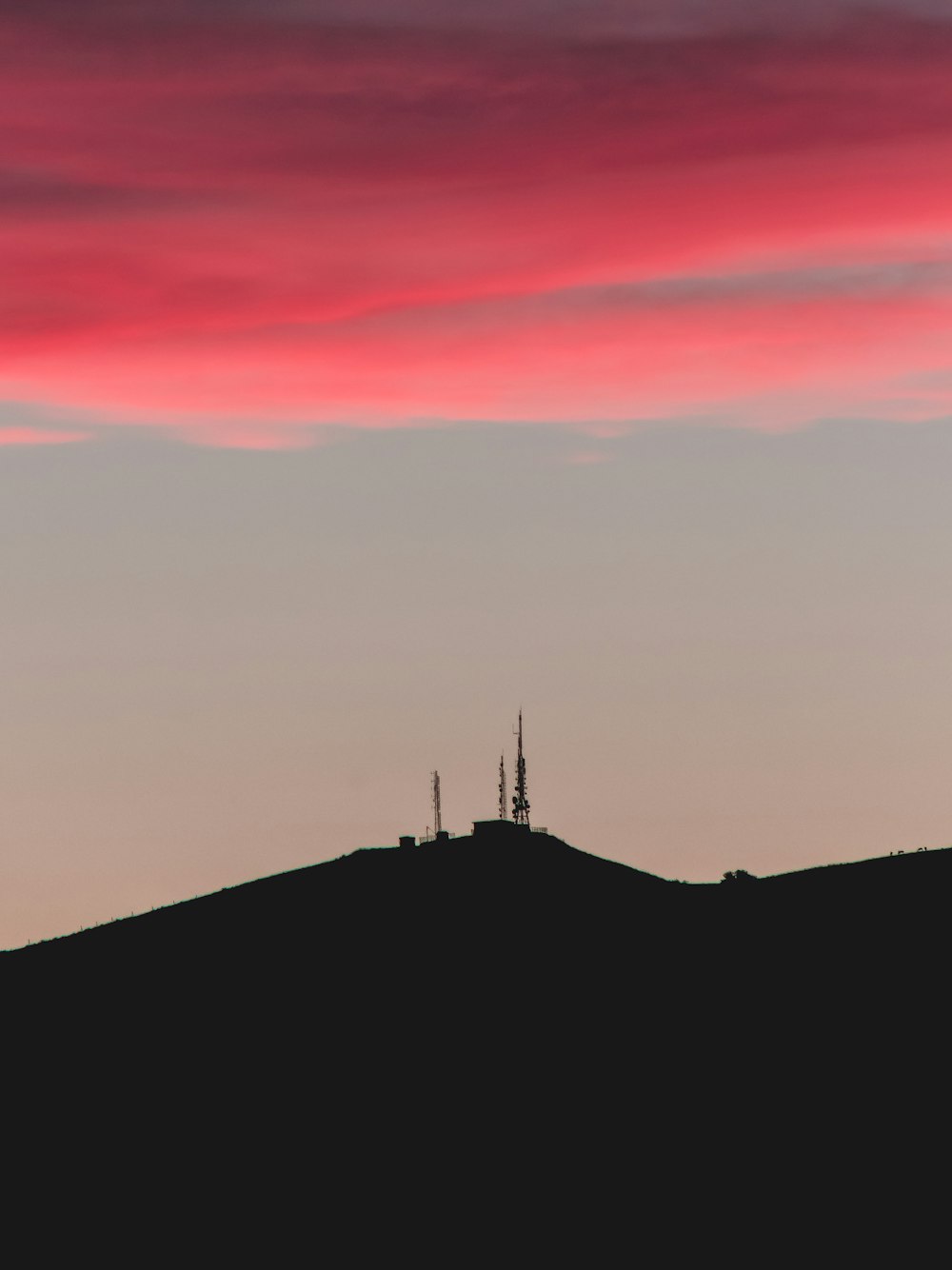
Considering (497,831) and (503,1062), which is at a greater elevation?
(497,831)

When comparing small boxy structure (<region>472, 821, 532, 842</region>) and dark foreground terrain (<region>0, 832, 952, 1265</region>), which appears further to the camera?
small boxy structure (<region>472, 821, 532, 842</region>)

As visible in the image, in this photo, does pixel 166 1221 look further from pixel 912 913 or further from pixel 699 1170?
pixel 912 913

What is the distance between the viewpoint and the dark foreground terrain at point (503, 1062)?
66.2 metres

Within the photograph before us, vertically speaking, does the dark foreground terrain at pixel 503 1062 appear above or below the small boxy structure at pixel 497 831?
below

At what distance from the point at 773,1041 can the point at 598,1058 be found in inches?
202

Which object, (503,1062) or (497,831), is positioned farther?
(497,831)

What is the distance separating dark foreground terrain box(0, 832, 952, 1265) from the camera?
66.2 metres

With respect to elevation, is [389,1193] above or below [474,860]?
below

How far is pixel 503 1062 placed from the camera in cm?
7450

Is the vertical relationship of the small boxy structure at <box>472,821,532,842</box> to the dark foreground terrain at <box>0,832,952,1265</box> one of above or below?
above

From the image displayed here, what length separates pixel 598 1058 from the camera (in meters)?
73.8

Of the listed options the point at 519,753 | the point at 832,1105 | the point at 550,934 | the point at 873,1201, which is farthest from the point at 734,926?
the point at 519,753

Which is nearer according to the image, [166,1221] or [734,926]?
[166,1221]

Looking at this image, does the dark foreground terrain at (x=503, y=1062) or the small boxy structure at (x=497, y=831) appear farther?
the small boxy structure at (x=497, y=831)
